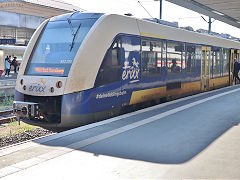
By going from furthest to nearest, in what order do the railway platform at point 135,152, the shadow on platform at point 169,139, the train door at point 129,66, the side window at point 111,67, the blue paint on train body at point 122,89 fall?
the train door at point 129,66, the side window at point 111,67, the blue paint on train body at point 122,89, the shadow on platform at point 169,139, the railway platform at point 135,152

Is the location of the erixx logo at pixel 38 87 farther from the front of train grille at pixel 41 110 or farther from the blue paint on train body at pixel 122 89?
the blue paint on train body at pixel 122 89

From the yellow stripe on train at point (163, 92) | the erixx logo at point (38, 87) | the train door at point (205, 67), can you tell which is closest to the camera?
the erixx logo at point (38, 87)

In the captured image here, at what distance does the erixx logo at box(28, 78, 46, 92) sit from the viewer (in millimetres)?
7127

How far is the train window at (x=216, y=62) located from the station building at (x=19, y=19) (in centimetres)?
1616

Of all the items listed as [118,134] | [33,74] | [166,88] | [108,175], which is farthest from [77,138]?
[166,88]

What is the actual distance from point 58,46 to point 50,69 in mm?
615

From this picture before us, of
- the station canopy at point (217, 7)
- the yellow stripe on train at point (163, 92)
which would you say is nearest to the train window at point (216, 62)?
the yellow stripe on train at point (163, 92)

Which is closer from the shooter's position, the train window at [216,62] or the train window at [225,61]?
the train window at [216,62]

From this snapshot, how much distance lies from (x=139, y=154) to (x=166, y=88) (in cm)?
584

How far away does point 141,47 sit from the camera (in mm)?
8828

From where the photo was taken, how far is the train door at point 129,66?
805 centimetres

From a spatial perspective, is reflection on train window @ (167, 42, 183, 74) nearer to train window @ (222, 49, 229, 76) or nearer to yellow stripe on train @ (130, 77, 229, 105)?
yellow stripe on train @ (130, 77, 229, 105)

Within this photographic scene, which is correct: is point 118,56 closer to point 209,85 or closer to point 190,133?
point 190,133

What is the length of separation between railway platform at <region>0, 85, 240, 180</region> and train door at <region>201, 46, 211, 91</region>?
6664mm
